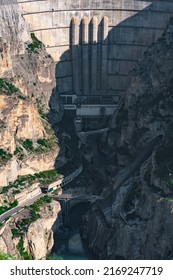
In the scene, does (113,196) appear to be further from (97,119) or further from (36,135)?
(97,119)

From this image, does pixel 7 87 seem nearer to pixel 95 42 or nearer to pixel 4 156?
pixel 4 156

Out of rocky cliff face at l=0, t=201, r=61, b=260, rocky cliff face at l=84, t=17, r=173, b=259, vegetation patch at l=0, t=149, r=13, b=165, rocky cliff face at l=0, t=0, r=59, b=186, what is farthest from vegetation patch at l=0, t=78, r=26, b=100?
rocky cliff face at l=84, t=17, r=173, b=259

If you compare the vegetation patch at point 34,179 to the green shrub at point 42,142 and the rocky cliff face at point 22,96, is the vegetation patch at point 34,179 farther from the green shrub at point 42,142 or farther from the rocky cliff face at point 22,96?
the green shrub at point 42,142

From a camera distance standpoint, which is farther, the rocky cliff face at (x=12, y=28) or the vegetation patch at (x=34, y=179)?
the rocky cliff face at (x=12, y=28)

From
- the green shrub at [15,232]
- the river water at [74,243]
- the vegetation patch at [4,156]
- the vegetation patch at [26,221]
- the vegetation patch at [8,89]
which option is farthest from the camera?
the vegetation patch at [8,89]

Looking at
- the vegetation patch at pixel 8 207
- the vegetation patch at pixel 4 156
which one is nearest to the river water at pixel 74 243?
the vegetation patch at pixel 8 207

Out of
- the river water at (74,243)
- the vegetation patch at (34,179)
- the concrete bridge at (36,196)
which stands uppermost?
the vegetation patch at (34,179)

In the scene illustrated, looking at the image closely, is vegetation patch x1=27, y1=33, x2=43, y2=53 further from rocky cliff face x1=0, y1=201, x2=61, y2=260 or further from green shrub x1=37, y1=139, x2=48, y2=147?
rocky cliff face x1=0, y1=201, x2=61, y2=260
